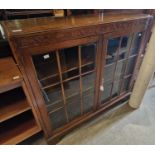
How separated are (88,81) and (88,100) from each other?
0.91 ft

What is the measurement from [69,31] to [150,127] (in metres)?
1.46

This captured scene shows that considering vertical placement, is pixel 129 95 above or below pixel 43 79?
below

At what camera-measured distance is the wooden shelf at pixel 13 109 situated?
0.94m

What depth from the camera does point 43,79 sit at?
3.13ft

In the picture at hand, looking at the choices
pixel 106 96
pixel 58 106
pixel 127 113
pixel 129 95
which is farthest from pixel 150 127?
pixel 58 106

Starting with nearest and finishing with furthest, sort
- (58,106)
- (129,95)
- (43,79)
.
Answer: (43,79) → (58,106) → (129,95)

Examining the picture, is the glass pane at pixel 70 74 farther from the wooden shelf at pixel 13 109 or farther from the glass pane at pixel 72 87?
the wooden shelf at pixel 13 109

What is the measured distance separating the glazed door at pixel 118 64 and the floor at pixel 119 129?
0.24 meters

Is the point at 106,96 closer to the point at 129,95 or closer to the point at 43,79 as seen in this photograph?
the point at 129,95

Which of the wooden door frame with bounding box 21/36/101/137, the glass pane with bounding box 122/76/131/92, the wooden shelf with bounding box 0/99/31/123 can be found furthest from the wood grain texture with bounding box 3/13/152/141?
the glass pane with bounding box 122/76/131/92

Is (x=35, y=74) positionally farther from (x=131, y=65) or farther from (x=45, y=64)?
(x=131, y=65)

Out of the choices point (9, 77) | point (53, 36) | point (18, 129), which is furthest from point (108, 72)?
point (18, 129)

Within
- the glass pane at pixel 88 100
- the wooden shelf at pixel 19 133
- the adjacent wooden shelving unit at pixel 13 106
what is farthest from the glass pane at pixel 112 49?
the wooden shelf at pixel 19 133

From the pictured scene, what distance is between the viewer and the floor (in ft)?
4.54
